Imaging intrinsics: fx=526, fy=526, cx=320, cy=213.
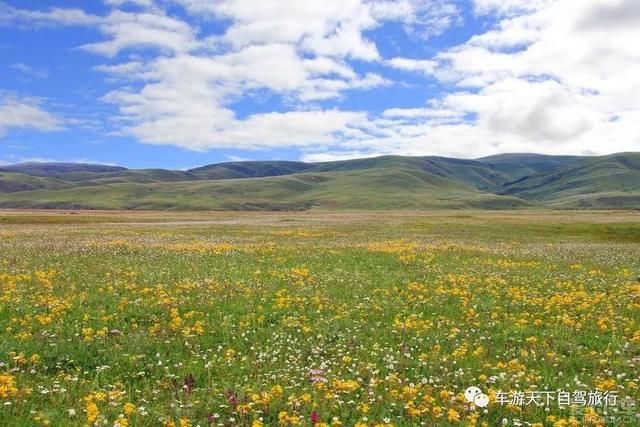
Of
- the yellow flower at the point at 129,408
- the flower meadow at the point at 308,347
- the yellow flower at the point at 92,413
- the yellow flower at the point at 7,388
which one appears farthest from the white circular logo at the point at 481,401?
the yellow flower at the point at 7,388

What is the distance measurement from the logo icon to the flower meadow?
171 mm

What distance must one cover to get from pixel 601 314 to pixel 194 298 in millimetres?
12286

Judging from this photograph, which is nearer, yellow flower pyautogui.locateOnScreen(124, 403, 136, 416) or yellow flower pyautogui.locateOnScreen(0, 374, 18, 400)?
yellow flower pyautogui.locateOnScreen(124, 403, 136, 416)

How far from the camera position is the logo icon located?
843 centimetres

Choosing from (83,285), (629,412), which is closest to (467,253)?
(83,285)

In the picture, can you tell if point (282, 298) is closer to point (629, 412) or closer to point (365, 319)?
point (365, 319)

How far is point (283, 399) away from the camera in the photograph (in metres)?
8.74

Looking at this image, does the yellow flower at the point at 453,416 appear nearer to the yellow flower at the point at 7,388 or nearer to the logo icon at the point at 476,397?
the logo icon at the point at 476,397

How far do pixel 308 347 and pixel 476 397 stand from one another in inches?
168

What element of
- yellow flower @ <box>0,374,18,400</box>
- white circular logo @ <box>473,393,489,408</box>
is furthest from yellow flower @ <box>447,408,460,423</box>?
yellow flower @ <box>0,374,18,400</box>

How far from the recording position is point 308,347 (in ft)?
38.6

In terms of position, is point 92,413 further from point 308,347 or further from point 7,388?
point 308,347

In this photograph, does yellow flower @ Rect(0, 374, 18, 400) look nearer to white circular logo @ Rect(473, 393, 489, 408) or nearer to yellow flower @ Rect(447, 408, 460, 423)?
yellow flower @ Rect(447, 408, 460, 423)

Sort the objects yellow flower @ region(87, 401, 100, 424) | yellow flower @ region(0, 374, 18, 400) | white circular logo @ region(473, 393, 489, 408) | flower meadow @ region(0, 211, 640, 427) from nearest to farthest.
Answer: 1. yellow flower @ region(87, 401, 100, 424)
2. yellow flower @ region(0, 374, 18, 400)
3. flower meadow @ region(0, 211, 640, 427)
4. white circular logo @ region(473, 393, 489, 408)
